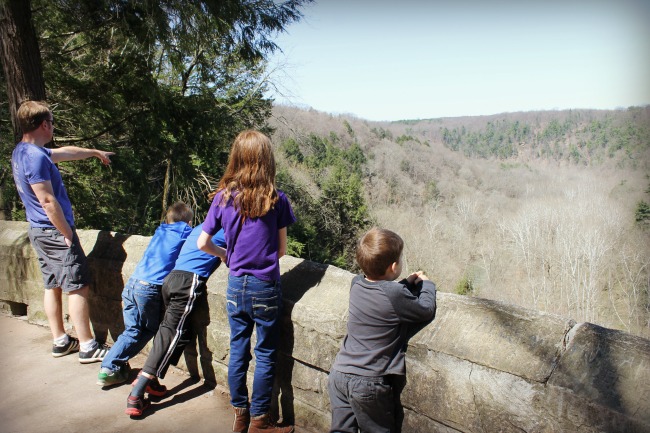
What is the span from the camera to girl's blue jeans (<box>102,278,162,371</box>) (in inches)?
124

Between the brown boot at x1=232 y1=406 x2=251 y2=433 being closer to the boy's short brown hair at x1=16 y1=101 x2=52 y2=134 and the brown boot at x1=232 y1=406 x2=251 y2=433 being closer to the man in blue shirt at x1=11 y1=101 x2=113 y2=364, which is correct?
the man in blue shirt at x1=11 y1=101 x2=113 y2=364

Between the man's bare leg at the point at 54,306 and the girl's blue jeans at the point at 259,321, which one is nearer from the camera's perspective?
the girl's blue jeans at the point at 259,321

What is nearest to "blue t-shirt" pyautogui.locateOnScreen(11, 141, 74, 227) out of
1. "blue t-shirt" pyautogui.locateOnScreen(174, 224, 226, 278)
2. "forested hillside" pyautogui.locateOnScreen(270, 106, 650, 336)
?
"blue t-shirt" pyautogui.locateOnScreen(174, 224, 226, 278)

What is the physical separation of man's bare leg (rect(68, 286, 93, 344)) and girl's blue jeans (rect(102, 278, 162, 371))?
1.46ft

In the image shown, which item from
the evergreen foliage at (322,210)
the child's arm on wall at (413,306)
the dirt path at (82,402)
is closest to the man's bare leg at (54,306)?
the dirt path at (82,402)

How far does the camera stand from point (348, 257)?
94.1 ft

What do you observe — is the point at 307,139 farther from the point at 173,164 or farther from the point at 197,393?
the point at 197,393

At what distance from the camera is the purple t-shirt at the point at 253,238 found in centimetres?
254

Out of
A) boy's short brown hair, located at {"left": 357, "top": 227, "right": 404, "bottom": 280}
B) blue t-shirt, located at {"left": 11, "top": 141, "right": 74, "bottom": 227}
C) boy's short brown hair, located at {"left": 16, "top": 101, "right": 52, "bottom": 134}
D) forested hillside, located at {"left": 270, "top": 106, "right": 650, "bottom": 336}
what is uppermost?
boy's short brown hair, located at {"left": 16, "top": 101, "right": 52, "bottom": 134}

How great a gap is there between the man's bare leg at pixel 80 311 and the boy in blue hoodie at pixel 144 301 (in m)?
0.44

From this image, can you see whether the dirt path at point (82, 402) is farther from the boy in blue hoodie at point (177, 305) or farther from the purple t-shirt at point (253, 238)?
the purple t-shirt at point (253, 238)

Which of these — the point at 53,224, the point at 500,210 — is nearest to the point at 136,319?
the point at 53,224

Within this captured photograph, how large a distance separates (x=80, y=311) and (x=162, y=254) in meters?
0.87

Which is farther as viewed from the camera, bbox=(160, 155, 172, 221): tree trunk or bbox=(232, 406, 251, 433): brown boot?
bbox=(160, 155, 172, 221): tree trunk
